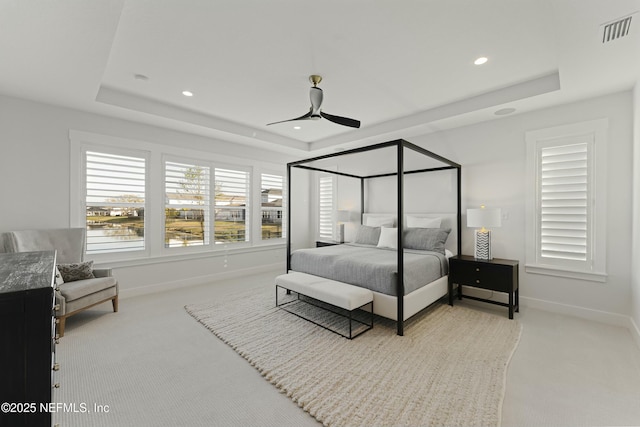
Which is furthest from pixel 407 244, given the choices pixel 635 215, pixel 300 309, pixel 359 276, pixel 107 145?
pixel 107 145

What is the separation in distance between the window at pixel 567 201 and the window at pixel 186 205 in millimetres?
5077

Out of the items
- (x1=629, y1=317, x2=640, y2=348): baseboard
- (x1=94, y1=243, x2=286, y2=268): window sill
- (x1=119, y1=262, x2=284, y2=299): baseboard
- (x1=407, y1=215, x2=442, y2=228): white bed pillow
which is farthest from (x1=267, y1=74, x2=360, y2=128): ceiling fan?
(x1=629, y1=317, x2=640, y2=348): baseboard

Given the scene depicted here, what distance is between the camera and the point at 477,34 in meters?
2.39

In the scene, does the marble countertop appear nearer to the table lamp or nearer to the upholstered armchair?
the upholstered armchair

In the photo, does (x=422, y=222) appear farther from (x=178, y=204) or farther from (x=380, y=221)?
(x=178, y=204)

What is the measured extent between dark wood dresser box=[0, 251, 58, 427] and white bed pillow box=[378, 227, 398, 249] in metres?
3.97

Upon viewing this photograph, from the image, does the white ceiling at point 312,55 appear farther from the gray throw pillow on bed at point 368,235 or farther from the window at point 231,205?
the gray throw pillow on bed at point 368,235

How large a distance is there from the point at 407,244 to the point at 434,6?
3.06 meters

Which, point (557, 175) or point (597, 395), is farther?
point (557, 175)

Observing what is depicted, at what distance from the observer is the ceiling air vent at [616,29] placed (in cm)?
190

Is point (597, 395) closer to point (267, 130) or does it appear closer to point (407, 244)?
point (407, 244)

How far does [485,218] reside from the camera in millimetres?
3568

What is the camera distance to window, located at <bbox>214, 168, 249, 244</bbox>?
5.18m

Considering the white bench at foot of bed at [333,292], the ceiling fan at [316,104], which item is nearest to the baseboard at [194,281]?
the white bench at foot of bed at [333,292]
